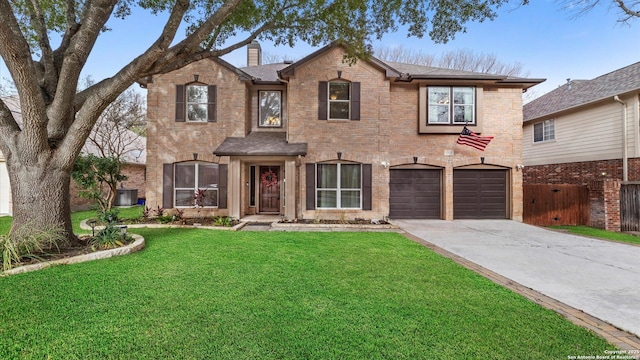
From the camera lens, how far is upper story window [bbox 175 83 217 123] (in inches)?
416

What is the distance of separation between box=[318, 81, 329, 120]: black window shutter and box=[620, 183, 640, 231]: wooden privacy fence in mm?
11346

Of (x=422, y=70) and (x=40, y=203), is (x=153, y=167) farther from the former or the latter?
(x=422, y=70)

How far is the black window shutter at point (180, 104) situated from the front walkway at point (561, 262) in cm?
975

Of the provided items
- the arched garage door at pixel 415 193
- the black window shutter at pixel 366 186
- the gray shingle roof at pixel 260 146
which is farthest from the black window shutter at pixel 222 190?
the arched garage door at pixel 415 193

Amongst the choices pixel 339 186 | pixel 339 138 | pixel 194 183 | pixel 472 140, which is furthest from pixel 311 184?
pixel 472 140

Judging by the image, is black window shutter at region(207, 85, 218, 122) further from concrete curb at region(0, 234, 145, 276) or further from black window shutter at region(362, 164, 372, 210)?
black window shutter at region(362, 164, 372, 210)

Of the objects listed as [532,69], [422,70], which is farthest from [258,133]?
[532,69]

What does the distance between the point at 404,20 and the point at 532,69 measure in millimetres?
22172

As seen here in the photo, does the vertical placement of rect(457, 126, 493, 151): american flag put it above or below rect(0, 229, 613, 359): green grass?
above

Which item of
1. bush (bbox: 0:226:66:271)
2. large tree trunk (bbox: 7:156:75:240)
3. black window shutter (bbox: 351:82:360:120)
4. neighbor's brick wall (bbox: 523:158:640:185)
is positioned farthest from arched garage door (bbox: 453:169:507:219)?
large tree trunk (bbox: 7:156:75:240)

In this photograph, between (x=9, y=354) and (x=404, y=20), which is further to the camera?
(x=404, y=20)

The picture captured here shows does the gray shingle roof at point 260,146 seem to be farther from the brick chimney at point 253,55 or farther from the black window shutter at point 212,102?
the brick chimney at point 253,55

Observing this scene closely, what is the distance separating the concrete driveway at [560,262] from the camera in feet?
11.8

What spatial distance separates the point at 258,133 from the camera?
11.1 m
